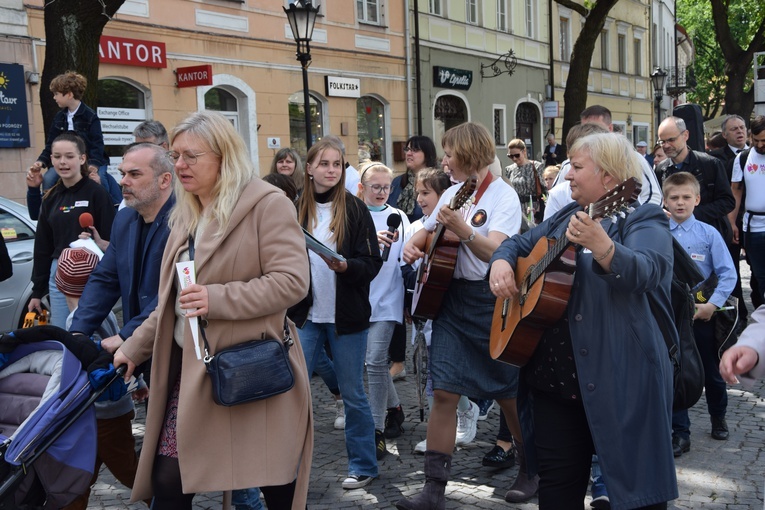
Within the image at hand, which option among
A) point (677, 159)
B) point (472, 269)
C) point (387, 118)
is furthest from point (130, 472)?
point (387, 118)

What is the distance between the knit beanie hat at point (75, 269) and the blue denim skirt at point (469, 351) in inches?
71.3

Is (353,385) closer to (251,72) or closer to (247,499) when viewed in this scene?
(247,499)

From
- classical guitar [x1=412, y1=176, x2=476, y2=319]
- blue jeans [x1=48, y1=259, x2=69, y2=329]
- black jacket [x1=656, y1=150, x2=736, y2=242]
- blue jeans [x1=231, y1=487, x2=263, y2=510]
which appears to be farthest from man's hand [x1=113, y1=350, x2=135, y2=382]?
black jacket [x1=656, y1=150, x2=736, y2=242]

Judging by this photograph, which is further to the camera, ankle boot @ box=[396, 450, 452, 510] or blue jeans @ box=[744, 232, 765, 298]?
blue jeans @ box=[744, 232, 765, 298]

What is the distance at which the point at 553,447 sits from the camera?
3.33 m

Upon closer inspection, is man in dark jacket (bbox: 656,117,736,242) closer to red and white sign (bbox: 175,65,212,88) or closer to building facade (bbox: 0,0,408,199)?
building facade (bbox: 0,0,408,199)

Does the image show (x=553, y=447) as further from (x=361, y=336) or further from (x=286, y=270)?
(x=361, y=336)

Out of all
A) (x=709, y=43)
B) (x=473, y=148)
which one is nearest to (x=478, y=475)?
(x=473, y=148)

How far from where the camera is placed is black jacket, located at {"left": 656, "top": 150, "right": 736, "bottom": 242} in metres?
7.13

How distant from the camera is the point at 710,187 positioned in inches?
281

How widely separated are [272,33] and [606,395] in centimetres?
1668

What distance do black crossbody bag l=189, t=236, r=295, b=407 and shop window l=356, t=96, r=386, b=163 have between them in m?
18.4

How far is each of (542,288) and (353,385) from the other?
1.88m

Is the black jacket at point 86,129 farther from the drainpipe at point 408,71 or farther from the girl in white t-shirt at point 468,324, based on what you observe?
the drainpipe at point 408,71
